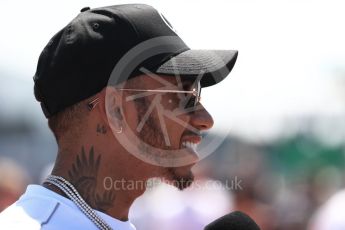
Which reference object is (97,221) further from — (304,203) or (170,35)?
(304,203)

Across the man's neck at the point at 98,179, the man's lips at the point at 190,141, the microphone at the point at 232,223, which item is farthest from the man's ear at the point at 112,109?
the microphone at the point at 232,223

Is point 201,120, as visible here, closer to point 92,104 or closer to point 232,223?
point 92,104

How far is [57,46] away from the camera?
2850 millimetres

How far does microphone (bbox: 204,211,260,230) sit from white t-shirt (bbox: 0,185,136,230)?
0.67 m

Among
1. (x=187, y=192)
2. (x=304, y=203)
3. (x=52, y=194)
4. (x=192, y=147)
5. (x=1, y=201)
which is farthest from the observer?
(x=304, y=203)

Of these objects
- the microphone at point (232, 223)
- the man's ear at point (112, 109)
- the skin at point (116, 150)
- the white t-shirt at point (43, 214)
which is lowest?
the microphone at point (232, 223)

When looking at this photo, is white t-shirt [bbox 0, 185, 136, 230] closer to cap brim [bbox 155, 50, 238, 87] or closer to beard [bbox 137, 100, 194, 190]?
beard [bbox 137, 100, 194, 190]

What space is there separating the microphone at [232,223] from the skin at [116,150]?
384 millimetres

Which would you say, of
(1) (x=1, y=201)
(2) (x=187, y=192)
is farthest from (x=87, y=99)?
(2) (x=187, y=192)

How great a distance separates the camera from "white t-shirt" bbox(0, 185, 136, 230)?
262cm

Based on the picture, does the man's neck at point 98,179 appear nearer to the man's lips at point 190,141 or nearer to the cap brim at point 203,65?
the man's lips at point 190,141

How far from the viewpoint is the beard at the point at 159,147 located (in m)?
2.91

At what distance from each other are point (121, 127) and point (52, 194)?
323mm

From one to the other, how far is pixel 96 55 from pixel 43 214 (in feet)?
1.70
